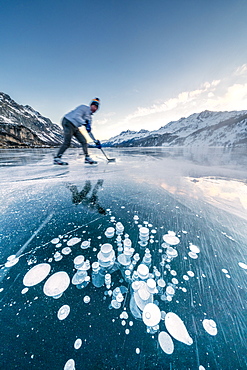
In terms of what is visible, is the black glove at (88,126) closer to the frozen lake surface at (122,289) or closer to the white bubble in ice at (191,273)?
the frozen lake surface at (122,289)

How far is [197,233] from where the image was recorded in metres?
1.73

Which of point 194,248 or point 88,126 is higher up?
point 88,126

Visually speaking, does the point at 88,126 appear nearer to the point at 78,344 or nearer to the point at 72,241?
the point at 72,241

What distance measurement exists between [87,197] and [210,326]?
7.77ft

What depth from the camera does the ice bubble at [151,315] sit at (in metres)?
0.89

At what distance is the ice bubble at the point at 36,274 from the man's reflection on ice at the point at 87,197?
3.40 feet

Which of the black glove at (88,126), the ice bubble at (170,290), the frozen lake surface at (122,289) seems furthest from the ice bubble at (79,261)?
the black glove at (88,126)

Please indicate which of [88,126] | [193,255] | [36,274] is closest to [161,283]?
[193,255]

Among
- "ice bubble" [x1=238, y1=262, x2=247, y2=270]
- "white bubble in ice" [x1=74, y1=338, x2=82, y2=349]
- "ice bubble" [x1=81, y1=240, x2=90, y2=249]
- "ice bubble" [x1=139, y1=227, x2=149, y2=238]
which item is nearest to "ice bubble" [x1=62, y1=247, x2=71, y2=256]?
"ice bubble" [x1=81, y1=240, x2=90, y2=249]

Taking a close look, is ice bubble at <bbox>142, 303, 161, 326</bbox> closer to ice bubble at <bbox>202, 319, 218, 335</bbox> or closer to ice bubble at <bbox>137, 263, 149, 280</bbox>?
ice bubble at <bbox>137, 263, 149, 280</bbox>

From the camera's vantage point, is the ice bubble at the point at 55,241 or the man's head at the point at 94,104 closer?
the ice bubble at the point at 55,241

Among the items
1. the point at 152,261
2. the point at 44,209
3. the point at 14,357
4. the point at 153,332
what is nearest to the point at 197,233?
the point at 152,261

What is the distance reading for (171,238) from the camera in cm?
163

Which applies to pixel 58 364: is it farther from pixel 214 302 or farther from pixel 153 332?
pixel 214 302
